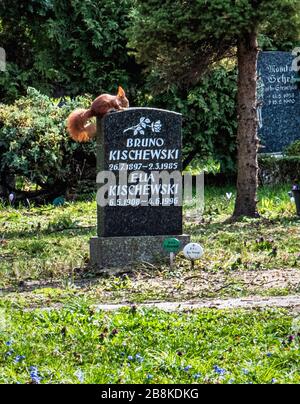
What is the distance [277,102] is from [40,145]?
531 cm

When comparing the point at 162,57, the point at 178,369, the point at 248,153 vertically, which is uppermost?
the point at 162,57

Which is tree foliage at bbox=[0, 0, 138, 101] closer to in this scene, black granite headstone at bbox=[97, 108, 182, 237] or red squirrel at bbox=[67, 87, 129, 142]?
red squirrel at bbox=[67, 87, 129, 142]

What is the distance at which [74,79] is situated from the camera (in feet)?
59.5

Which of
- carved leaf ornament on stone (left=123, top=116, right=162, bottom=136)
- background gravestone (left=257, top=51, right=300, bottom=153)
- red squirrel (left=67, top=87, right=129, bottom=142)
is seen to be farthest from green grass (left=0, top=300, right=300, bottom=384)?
background gravestone (left=257, top=51, right=300, bottom=153)

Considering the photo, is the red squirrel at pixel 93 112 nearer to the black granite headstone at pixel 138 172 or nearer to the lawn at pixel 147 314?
the black granite headstone at pixel 138 172

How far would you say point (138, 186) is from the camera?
10281 mm

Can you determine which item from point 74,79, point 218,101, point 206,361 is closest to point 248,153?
point 218,101

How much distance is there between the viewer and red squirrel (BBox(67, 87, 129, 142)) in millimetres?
10328

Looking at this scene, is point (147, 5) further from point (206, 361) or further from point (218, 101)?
point (206, 361)

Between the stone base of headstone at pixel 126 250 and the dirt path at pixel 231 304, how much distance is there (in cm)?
209

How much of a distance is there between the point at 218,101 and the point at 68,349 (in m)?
11.8

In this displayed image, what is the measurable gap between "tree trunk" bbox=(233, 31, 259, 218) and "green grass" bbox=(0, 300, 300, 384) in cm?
583

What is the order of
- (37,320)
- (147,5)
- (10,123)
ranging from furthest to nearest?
(10,123)
(147,5)
(37,320)

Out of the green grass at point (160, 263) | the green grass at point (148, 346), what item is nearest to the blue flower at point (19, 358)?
the green grass at point (148, 346)
